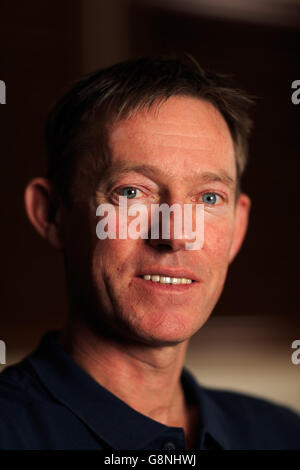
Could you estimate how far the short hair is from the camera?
1138 mm

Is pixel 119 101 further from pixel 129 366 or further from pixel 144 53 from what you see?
pixel 144 53

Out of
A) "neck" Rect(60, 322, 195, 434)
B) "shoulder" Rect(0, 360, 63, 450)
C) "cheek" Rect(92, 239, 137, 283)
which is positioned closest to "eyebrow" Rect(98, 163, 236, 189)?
"cheek" Rect(92, 239, 137, 283)

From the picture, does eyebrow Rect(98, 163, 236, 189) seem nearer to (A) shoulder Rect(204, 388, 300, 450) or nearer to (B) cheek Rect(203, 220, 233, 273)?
(B) cheek Rect(203, 220, 233, 273)

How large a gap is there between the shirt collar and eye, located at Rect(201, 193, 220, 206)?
0.41m

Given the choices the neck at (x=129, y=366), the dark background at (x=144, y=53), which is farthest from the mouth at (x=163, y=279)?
the dark background at (x=144, y=53)

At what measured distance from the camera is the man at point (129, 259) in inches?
42.5

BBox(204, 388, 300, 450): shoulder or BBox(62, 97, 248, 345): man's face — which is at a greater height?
BBox(62, 97, 248, 345): man's face

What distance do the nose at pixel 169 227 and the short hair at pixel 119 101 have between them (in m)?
0.17

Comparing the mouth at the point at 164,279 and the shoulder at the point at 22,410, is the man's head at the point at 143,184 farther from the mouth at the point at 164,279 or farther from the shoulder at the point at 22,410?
the shoulder at the point at 22,410

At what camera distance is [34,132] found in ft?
6.43

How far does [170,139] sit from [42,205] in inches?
13.6

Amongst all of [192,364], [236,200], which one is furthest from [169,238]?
[192,364]

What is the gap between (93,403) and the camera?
3.59 ft

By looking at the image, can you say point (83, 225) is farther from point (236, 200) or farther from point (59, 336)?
point (236, 200)
